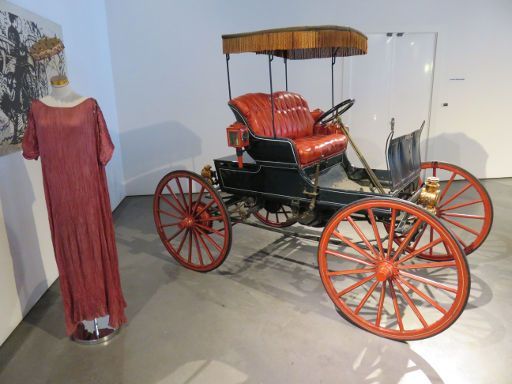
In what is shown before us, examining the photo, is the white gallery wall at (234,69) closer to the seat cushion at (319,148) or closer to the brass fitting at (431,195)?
the seat cushion at (319,148)

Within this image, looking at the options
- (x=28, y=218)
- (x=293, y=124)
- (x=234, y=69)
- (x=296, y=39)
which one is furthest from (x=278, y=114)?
(x=234, y=69)

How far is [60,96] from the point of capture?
6.28ft

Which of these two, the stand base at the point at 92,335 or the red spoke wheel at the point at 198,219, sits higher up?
the red spoke wheel at the point at 198,219

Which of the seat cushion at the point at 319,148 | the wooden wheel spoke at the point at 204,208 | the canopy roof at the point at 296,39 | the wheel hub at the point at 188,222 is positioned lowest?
the wheel hub at the point at 188,222

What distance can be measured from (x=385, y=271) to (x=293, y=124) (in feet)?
5.54

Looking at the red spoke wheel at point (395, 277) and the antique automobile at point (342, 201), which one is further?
the antique automobile at point (342, 201)

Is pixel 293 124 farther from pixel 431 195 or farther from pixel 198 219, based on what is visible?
pixel 431 195

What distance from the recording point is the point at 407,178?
2537mm

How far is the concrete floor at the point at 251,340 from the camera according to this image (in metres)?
1.96

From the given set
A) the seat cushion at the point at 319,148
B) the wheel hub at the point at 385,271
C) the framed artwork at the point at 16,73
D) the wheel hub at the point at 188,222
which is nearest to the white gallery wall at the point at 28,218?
the framed artwork at the point at 16,73

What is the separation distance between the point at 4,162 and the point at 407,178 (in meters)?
2.55

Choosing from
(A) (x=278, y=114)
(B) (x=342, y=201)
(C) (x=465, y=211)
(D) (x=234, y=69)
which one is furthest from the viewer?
(D) (x=234, y=69)

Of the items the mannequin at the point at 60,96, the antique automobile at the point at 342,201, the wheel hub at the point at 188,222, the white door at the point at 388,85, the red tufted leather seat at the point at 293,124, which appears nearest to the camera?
the mannequin at the point at 60,96

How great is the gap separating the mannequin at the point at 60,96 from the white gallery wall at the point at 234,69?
10.8 feet
